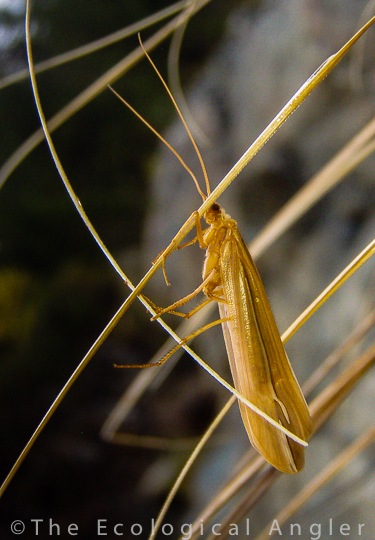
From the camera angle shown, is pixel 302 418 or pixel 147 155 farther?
pixel 147 155

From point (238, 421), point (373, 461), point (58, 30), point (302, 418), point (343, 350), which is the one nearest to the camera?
point (302, 418)

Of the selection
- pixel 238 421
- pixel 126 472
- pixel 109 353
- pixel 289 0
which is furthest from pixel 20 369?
pixel 289 0

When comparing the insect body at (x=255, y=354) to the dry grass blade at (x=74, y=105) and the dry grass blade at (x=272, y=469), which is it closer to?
the dry grass blade at (x=272, y=469)

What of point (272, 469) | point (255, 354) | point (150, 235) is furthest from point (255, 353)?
point (150, 235)

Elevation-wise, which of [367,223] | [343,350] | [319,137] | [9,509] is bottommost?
[9,509]

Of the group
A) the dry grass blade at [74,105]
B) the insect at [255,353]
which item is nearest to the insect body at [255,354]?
the insect at [255,353]

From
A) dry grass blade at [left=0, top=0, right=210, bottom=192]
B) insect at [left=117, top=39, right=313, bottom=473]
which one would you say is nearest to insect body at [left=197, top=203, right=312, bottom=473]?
insect at [left=117, top=39, right=313, bottom=473]

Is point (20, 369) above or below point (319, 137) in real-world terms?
below

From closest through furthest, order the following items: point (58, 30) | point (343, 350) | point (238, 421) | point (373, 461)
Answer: point (343, 350) < point (58, 30) < point (373, 461) < point (238, 421)

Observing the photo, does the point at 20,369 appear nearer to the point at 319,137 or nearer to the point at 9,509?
the point at 9,509
